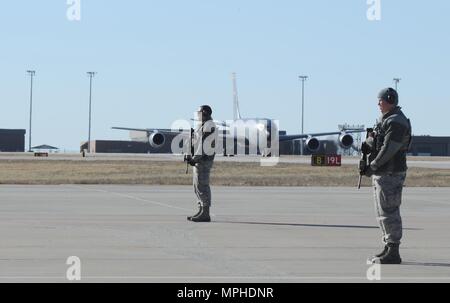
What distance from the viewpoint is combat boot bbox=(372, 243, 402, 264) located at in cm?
1032

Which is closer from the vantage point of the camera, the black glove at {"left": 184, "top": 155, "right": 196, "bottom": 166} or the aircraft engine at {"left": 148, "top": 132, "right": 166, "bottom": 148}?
the black glove at {"left": 184, "top": 155, "right": 196, "bottom": 166}

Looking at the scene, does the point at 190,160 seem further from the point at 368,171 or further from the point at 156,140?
the point at 156,140

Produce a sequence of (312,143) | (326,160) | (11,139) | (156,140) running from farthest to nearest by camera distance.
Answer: (11,139) → (312,143) → (156,140) → (326,160)

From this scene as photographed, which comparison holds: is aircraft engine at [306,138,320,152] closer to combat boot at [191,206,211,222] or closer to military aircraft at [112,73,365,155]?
military aircraft at [112,73,365,155]

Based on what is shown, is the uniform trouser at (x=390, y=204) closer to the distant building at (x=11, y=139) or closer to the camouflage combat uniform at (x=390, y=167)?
the camouflage combat uniform at (x=390, y=167)

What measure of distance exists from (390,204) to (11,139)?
147m

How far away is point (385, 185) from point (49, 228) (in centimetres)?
619

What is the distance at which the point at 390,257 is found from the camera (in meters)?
10.3

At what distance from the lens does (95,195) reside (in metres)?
23.5

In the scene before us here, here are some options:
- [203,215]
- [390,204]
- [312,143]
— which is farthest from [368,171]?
[312,143]

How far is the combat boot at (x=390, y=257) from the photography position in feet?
33.9

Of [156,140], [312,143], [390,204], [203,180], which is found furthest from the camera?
[312,143]

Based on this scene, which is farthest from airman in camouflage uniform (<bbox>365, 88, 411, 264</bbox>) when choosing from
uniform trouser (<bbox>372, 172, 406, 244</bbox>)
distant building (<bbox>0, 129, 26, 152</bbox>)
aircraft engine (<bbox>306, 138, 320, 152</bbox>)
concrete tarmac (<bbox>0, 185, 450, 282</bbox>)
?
distant building (<bbox>0, 129, 26, 152</bbox>)

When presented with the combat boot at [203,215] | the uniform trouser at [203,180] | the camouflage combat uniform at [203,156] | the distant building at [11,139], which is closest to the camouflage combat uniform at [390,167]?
the camouflage combat uniform at [203,156]
